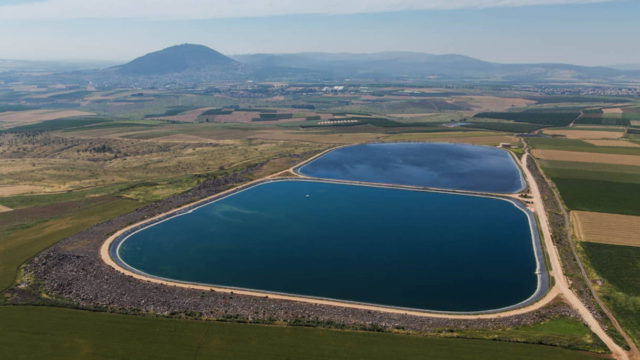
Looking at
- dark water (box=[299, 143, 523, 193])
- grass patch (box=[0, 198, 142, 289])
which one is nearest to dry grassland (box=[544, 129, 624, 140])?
dark water (box=[299, 143, 523, 193])

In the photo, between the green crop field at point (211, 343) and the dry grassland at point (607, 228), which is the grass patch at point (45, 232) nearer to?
the green crop field at point (211, 343)

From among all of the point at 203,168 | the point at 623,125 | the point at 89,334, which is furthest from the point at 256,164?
the point at 623,125

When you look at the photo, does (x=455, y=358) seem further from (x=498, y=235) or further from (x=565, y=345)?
(x=498, y=235)

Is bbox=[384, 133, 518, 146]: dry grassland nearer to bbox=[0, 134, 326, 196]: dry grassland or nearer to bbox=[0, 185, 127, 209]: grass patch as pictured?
bbox=[0, 134, 326, 196]: dry grassland

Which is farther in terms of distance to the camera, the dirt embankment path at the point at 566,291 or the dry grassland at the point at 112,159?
the dry grassland at the point at 112,159

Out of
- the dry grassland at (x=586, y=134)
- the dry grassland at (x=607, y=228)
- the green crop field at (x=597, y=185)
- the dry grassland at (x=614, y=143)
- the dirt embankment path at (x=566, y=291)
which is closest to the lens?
the dirt embankment path at (x=566, y=291)

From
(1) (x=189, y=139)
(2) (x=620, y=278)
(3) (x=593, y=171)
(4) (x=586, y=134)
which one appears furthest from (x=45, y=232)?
(4) (x=586, y=134)

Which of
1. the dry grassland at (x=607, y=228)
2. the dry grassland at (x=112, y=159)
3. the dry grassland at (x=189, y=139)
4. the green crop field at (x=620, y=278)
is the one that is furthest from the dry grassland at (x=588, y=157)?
the dry grassland at (x=189, y=139)

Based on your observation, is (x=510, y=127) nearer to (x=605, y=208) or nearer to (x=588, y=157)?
(x=588, y=157)
